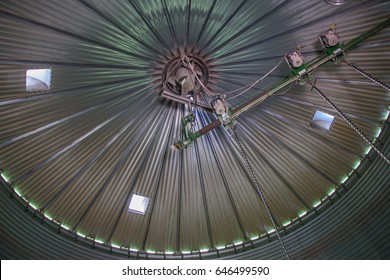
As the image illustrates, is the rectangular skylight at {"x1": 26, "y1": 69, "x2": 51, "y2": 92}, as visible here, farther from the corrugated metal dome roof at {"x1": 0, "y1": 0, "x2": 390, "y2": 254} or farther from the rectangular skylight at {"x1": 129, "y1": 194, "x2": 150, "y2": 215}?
the rectangular skylight at {"x1": 129, "y1": 194, "x2": 150, "y2": 215}

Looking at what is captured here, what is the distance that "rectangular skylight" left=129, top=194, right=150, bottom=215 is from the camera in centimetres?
952

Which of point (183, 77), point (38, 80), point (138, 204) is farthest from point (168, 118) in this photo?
point (38, 80)

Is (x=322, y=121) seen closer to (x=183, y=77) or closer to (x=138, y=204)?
(x=183, y=77)

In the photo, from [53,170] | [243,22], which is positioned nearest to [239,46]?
[243,22]

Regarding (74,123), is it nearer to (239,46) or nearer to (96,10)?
(96,10)

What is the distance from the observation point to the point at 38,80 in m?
7.77

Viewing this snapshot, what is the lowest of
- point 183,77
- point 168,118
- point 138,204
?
point 138,204

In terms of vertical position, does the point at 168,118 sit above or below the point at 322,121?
below

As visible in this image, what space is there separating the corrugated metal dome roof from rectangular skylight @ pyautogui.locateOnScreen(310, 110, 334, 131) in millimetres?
151

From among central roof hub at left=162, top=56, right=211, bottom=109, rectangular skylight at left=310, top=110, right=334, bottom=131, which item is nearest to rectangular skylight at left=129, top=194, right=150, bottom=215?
central roof hub at left=162, top=56, right=211, bottom=109

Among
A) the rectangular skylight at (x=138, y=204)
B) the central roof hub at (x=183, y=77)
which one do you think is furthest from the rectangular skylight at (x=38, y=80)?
the rectangular skylight at (x=138, y=204)

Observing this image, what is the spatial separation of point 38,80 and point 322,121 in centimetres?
716

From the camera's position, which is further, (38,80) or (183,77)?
(183,77)

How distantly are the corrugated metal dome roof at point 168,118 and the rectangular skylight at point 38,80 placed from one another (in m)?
0.13
